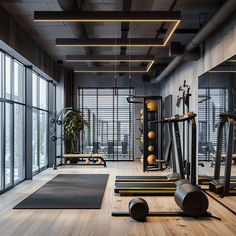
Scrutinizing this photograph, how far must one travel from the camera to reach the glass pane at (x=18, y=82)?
8.58 m

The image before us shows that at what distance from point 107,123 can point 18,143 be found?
5.99 m

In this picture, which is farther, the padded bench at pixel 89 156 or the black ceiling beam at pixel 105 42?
the padded bench at pixel 89 156

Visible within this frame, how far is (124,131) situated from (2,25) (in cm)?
858

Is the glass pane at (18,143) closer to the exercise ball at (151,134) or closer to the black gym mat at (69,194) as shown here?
the black gym mat at (69,194)

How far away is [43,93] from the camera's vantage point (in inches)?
459

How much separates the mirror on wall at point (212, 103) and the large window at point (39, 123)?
15.1 ft

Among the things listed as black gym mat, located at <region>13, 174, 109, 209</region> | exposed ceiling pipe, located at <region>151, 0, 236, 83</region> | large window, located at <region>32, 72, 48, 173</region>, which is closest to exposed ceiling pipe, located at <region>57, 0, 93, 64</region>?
large window, located at <region>32, 72, 48, 173</region>

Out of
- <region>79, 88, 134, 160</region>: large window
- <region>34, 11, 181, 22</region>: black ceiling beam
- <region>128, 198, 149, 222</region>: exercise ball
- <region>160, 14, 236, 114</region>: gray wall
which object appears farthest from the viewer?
<region>79, 88, 134, 160</region>: large window

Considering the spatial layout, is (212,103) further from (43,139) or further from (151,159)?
(43,139)

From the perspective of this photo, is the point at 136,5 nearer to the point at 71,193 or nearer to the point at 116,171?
the point at 71,193

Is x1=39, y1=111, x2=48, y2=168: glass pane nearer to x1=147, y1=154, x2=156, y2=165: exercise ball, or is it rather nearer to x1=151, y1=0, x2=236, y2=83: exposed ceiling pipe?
x1=147, y1=154, x2=156, y2=165: exercise ball

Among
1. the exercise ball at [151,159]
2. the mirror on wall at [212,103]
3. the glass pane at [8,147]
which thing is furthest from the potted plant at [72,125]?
the mirror on wall at [212,103]

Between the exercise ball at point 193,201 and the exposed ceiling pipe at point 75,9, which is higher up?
the exposed ceiling pipe at point 75,9

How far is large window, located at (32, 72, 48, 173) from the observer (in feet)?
34.1
